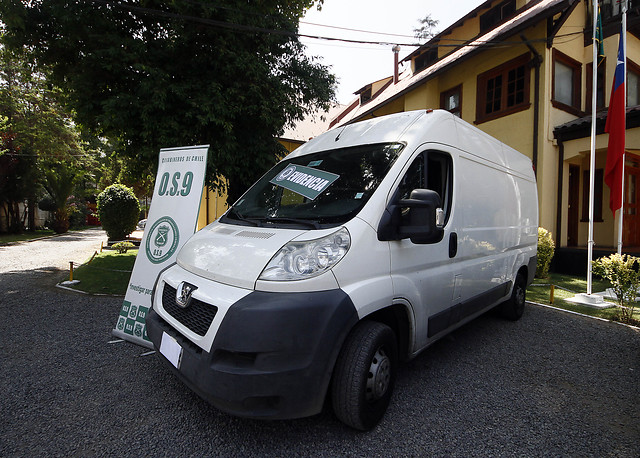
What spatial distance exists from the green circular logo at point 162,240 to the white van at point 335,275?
0.85 metres

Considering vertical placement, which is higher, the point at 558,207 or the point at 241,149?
the point at 241,149

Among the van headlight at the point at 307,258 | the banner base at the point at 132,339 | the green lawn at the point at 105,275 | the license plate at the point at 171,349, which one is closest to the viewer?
the van headlight at the point at 307,258

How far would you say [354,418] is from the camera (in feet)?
7.13

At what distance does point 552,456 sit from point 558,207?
28.5 feet

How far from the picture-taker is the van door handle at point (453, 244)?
3.02m

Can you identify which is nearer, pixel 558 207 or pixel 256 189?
pixel 256 189

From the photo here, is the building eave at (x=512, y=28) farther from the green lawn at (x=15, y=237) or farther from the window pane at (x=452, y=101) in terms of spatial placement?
the green lawn at (x=15, y=237)

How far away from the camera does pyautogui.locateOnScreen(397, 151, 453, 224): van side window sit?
2.68 metres

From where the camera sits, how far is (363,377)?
2.13 meters

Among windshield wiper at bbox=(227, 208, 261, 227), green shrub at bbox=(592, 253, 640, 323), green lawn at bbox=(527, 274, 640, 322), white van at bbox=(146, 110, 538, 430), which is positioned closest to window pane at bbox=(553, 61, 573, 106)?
green lawn at bbox=(527, 274, 640, 322)

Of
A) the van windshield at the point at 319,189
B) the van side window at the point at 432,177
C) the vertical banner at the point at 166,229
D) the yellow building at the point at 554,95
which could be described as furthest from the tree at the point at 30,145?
the van side window at the point at 432,177

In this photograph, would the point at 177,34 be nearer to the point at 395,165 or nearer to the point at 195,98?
the point at 195,98

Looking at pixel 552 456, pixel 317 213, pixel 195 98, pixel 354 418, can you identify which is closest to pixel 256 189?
pixel 317 213

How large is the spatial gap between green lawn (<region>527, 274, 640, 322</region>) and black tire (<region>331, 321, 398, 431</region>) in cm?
467
